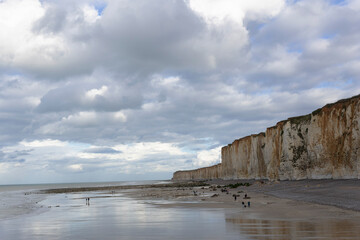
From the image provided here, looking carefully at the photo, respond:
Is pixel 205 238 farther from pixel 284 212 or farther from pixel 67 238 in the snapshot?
pixel 284 212

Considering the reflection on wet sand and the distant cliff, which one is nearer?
the reflection on wet sand

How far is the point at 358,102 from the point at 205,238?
32.8 metres

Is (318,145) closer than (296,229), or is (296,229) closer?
(296,229)

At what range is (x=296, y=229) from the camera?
49.1ft

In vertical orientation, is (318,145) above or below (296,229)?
above

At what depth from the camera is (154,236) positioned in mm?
14680

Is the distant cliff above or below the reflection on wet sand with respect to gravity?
above

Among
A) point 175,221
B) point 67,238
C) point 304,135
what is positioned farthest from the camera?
point 304,135

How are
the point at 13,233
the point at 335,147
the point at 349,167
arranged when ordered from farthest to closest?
the point at 335,147 < the point at 349,167 < the point at 13,233

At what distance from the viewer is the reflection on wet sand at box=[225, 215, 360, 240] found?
1329cm

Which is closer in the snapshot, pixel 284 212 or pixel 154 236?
pixel 154 236

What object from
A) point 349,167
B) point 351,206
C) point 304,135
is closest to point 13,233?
point 351,206

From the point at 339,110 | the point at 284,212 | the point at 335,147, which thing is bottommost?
the point at 284,212

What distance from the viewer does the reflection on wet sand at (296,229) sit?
A: 43.6ft
